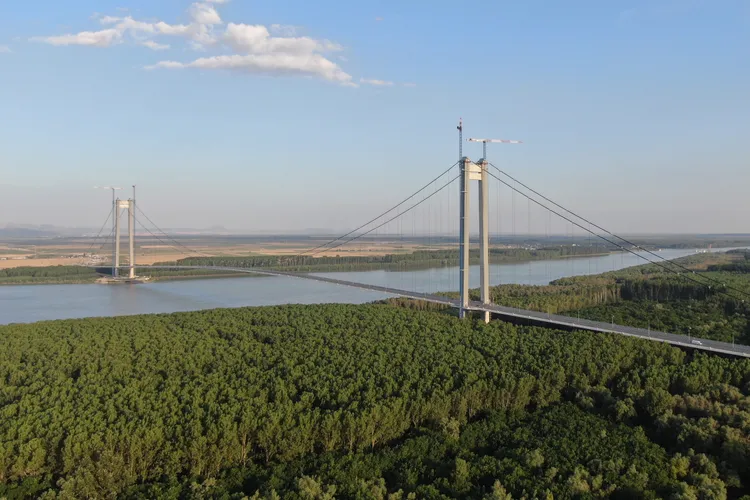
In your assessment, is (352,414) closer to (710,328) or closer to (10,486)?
(10,486)

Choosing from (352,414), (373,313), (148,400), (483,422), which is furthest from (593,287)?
(148,400)

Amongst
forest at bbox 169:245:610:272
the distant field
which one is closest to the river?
forest at bbox 169:245:610:272

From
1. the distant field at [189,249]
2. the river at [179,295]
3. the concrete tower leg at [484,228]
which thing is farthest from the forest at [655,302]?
the distant field at [189,249]

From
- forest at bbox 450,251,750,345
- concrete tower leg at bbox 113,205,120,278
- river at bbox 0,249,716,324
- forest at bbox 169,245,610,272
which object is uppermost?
concrete tower leg at bbox 113,205,120,278

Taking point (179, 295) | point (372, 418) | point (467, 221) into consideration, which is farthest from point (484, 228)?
point (179, 295)

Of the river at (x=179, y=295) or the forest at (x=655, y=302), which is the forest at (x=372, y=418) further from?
the river at (x=179, y=295)

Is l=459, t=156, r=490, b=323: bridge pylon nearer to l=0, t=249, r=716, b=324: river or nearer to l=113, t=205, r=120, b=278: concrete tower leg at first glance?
l=0, t=249, r=716, b=324: river
